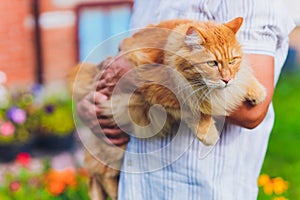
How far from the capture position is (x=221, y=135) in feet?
4.07

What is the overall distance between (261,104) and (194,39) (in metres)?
0.18

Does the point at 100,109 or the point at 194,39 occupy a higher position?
the point at 194,39

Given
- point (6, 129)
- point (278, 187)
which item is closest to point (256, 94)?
point (278, 187)

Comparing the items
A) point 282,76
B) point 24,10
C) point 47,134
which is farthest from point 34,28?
point 282,76

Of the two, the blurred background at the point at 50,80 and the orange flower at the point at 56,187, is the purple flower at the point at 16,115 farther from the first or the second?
the orange flower at the point at 56,187

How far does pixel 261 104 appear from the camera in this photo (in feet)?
3.87

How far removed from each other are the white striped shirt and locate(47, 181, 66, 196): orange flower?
969 millimetres

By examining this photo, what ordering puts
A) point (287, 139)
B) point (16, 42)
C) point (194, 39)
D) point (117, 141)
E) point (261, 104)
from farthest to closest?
1. point (16, 42)
2. point (287, 139)
3. point (117, 141)
4. point (261, 104)
5. point (194, 39)

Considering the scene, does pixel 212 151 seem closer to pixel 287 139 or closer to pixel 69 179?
pixel 69 179

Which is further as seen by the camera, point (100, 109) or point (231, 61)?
point (100, 109)

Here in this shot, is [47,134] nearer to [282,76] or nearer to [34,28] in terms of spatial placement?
[34,28]

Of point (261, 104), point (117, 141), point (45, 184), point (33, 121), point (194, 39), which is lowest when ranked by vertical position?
point (33, 121)

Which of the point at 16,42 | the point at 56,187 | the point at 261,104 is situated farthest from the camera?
the point at 16,42

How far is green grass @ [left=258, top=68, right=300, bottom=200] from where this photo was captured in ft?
8.90
